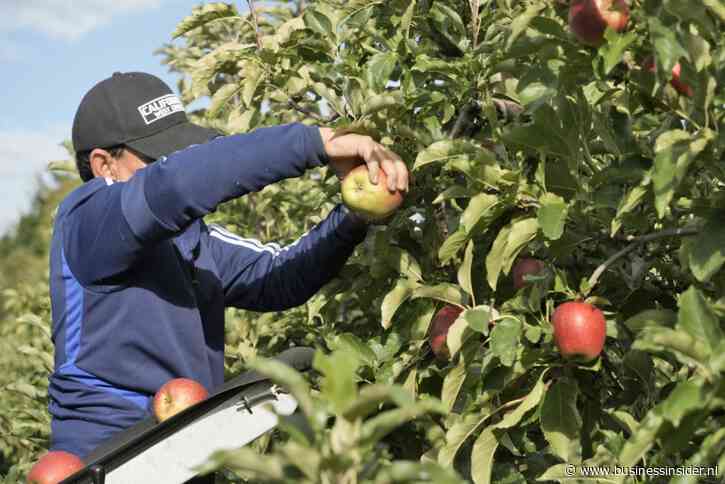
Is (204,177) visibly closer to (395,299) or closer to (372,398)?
(395,299)

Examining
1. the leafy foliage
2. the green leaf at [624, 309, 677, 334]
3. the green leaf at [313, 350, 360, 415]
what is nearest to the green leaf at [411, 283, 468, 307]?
the leafy foliage

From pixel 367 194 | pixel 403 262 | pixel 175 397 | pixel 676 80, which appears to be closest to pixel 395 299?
pixel 403 262

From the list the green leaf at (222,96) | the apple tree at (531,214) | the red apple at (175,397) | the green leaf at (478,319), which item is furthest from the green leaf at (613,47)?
the green leaf at (222,96)

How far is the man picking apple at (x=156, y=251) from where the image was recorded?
7.30 ft

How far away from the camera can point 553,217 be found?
1.85 metres

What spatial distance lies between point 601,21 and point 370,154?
665 mm

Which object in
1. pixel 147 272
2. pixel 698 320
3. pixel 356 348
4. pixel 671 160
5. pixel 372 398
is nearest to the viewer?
pixel 372 398

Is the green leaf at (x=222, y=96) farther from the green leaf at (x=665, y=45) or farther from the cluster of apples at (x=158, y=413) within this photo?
the green leaf at (x=665, y=45)

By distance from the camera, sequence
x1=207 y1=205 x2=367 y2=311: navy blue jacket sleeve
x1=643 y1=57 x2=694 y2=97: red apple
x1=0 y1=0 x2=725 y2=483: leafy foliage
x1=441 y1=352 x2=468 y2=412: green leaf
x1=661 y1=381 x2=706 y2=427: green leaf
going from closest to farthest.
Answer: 1. x1=661 y1=381 x2=706 y2=427: green leaf
2. x1=0 y1=0 x2=725 y2=483: leafy foliage
3. x1=643 y1=57 x2=694 y2=97: red apple
4. x1=441 y1=352 x2=468 y2=412: green leaf
5. x1=207 y1=205 x2=367 y2=311: navy blue jacket sleeve

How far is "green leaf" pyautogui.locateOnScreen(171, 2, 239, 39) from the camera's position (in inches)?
110

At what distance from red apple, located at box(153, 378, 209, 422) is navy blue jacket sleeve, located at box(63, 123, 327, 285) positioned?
33 cm

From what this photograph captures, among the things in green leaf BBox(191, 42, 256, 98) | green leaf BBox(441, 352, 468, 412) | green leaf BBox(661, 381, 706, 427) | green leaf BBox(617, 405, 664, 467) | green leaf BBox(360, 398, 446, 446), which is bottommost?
green leaf BBox(441, 352, 468, 412)

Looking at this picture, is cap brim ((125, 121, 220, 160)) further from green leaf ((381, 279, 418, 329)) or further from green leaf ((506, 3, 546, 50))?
green leaf ((506, 3, 546, 50))

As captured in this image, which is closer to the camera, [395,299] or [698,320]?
[698,320]
